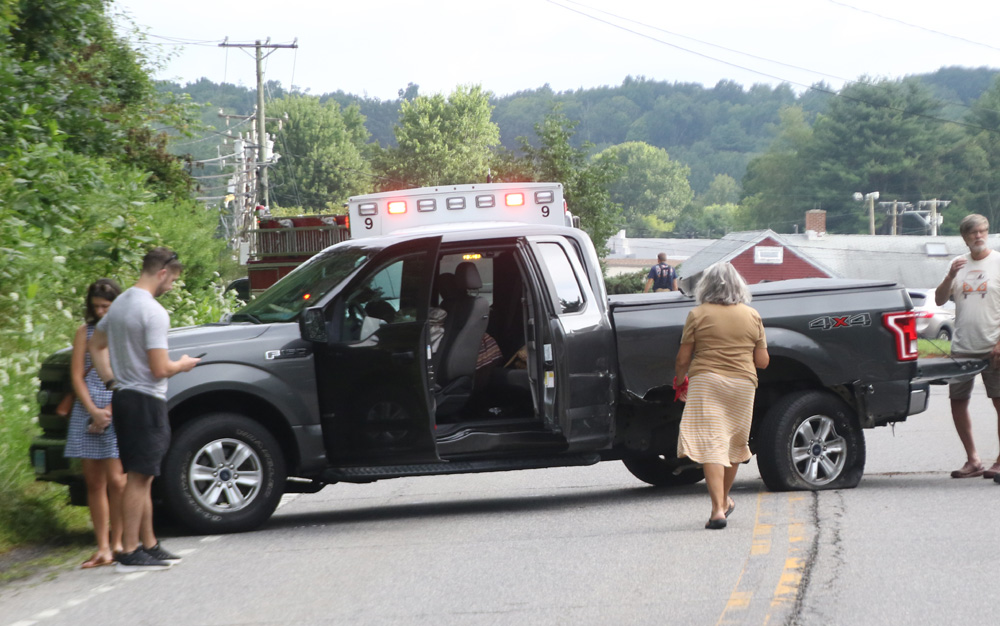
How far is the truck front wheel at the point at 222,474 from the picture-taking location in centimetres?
802

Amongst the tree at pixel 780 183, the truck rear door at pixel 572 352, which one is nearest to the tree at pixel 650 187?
the tree at pixel 780 183

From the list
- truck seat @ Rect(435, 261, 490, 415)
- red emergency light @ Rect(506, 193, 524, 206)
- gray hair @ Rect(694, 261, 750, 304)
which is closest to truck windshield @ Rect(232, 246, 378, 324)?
truck seat @ Rect(435, 261, 490, 415)

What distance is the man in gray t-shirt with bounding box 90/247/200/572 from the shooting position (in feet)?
23.5

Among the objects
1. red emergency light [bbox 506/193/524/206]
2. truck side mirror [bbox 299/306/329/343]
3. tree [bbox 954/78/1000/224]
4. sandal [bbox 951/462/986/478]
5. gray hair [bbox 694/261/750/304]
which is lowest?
sandal [bbox 951/462/986/478]

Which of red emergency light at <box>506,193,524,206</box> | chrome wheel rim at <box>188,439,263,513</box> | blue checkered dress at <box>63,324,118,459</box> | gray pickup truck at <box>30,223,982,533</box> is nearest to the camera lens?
blue checkered dress at <box>63,324,118,459</box>

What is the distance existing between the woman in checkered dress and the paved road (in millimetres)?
337

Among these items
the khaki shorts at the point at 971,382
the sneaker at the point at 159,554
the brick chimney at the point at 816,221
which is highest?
the brick chimney at the point at 816,221

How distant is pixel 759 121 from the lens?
610ft

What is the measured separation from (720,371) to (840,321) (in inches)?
63.8

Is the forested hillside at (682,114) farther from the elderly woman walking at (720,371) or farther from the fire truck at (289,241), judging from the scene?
the elderly woman walking at (720,371)

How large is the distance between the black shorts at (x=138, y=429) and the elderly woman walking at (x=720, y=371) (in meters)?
3.22

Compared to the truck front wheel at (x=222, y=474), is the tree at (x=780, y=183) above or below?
above

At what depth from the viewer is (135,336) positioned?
7.17 m

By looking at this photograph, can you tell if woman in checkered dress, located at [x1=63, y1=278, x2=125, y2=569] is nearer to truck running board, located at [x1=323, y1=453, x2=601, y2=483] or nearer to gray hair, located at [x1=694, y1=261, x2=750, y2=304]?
truck running board, located at [x1=323, y1=453, x2=601, y2=483]
